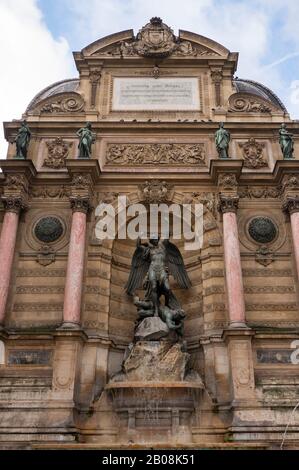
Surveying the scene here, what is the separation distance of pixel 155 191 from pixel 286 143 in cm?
440

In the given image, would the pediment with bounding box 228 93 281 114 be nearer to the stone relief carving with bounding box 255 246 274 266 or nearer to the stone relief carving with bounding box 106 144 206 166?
the stone relief carving with bounding box 106 144 206 166

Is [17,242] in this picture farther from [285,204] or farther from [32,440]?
[285,204]

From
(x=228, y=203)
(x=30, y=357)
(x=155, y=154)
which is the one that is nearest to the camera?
(x=30, y=357)

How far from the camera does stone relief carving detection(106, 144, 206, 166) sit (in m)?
15.1

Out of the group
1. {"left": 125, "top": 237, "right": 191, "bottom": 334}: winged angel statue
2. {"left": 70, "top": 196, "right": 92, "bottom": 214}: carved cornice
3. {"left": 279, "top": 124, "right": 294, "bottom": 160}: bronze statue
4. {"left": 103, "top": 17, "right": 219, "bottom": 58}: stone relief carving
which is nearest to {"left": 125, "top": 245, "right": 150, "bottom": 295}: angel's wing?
{"left": 125, "top": 237, "right": 191, "bottom": 334}: winged angel statue

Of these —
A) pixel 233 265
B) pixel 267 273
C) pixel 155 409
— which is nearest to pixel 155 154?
pixel 233 265

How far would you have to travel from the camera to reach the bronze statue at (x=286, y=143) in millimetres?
14422

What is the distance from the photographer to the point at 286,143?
14.6 m

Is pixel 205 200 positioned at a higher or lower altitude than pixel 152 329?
higher

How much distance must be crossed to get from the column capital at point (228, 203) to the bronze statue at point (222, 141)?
1.49 m

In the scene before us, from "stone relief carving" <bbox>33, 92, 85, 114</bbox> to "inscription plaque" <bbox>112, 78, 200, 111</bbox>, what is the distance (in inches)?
49.2

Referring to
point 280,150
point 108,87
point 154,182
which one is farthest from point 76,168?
point 280,150

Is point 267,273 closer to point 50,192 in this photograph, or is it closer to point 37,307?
point 37,307

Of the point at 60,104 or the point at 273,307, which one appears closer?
the point at 273,307
